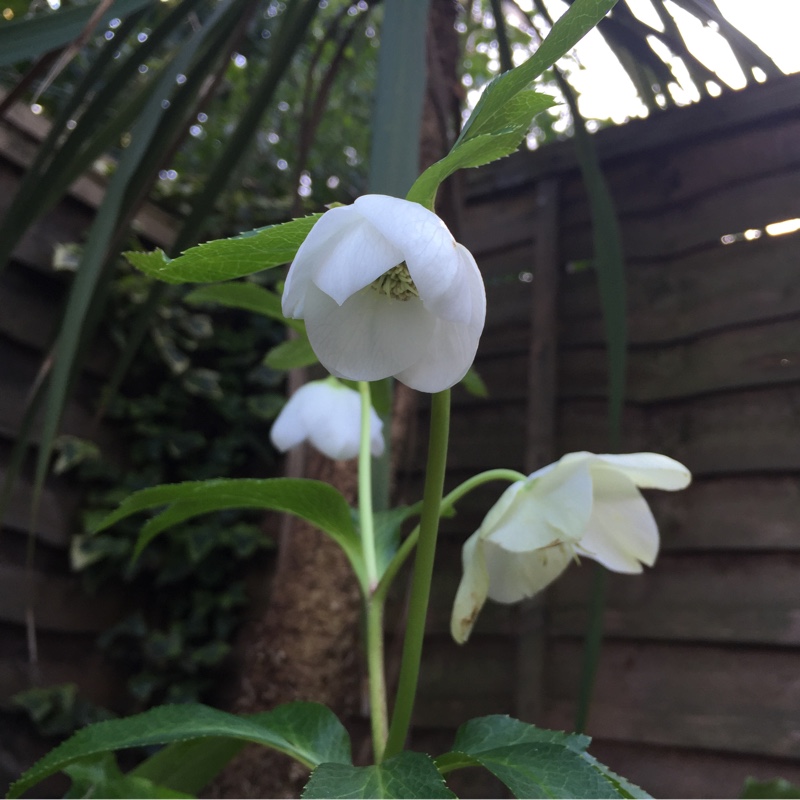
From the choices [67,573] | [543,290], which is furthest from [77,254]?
[543,290]

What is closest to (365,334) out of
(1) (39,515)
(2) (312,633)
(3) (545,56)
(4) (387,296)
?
(4) (387,296)

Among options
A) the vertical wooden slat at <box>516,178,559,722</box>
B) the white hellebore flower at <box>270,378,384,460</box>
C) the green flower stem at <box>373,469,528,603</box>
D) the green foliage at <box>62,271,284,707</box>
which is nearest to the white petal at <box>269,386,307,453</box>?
the white hellebore flower at <box>270,378,384,460</box>

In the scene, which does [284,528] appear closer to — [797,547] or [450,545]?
[450,545]

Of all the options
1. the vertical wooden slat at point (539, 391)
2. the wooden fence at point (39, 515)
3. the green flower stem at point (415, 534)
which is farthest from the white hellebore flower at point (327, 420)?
the wooden fence at point (39, 515)

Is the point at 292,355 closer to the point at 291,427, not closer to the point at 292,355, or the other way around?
the point at 292,355

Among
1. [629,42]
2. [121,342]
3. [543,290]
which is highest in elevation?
[629,42]

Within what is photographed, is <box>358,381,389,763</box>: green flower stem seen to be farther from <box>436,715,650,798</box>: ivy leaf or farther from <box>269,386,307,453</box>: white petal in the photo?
<box>269,386,307,453</box>: white petal

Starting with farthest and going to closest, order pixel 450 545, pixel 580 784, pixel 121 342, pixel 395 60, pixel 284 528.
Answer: pixel 121 342 < pixel 450 545 < pixel 284 528 < pixel 395 60 < pixel 580 784
